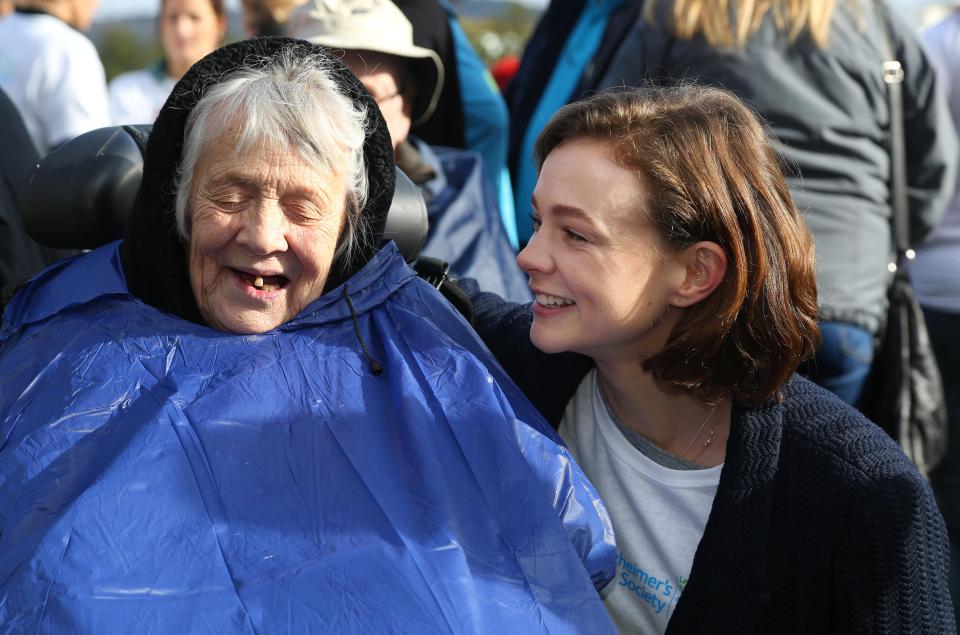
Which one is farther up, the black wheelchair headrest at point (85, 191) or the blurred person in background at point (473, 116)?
the black wheelchair headrest at point (85, 191)

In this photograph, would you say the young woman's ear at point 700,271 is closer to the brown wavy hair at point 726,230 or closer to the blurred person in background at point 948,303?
the brown wavy hair at point 726,230

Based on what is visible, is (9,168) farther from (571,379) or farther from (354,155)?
(571,379)

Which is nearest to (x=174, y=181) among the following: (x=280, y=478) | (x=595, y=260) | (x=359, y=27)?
(x=280, y=478)

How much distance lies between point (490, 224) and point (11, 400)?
6.24 ft

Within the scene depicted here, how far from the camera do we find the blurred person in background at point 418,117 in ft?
11.3

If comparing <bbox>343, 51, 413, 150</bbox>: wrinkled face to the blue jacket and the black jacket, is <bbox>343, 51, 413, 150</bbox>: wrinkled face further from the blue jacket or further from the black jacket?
the black jacket

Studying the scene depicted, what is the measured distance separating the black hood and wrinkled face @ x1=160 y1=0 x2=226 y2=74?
294 centimetres

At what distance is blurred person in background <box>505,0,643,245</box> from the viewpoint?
380 centimetres

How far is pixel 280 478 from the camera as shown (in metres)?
2.00

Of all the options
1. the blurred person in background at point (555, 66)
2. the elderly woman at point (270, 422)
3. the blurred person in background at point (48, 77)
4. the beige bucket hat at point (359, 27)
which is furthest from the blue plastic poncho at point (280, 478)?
the blurred person in background at point (48, 77)

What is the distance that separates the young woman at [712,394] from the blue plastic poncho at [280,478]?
191 millimetres

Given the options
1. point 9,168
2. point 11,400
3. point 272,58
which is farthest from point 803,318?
point 9,168

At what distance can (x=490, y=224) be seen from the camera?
3.76 m

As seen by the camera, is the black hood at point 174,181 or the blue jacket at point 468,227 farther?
the blue jacket at point 468,227
